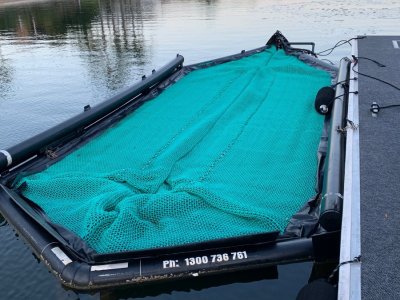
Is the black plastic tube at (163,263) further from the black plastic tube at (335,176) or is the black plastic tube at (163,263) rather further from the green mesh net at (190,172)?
the black plastic tube at (335,176)

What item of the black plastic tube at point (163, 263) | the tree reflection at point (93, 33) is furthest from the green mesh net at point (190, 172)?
the tree reflection at point (93, 33)

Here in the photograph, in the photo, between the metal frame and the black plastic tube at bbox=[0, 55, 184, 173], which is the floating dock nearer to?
the metal frame

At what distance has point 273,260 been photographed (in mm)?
→ 3414

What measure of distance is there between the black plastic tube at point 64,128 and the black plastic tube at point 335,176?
353cm

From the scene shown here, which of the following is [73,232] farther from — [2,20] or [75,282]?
[2,20]

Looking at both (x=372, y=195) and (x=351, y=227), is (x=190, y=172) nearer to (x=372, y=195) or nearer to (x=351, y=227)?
(x=372, y=195)

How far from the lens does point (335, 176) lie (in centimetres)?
385

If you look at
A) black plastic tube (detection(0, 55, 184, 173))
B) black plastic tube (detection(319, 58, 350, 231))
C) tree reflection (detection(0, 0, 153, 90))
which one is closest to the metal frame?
black plastic tube (detection(319, 58, 350, 231))

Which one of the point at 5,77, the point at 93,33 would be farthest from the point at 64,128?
the point at 93,33

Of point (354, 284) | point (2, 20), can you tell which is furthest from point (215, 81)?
point (2, 20)

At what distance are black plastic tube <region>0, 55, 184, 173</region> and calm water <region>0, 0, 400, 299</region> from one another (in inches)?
38.8

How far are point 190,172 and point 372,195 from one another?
2120mm

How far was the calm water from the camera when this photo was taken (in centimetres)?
358

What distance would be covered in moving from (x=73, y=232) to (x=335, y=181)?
8.36 feet
